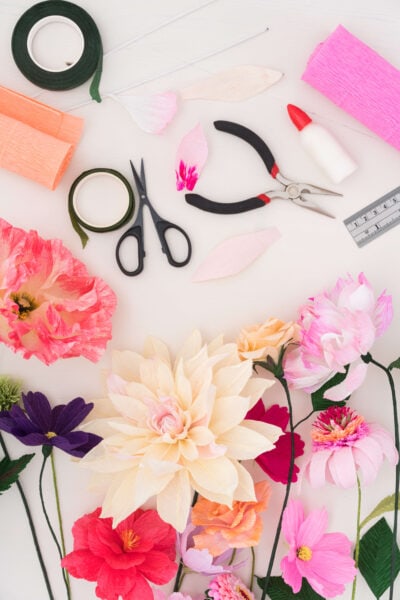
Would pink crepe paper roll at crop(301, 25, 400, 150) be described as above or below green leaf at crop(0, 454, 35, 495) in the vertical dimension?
above

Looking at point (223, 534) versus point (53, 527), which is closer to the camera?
point (223, 534)

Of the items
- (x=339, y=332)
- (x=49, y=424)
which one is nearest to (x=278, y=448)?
(x=339, y=332)

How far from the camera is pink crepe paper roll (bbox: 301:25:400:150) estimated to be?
94 cm

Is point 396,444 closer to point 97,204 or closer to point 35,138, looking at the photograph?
point 97,204

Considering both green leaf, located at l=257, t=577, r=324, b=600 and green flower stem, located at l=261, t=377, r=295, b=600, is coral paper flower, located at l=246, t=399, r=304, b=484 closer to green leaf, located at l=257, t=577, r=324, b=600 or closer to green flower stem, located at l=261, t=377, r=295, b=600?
green flower stem, located at l=261, t=377, r=295, b=600

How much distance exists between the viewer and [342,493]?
0.98 meters

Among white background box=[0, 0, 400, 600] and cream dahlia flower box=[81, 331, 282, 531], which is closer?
cream dahlia flower box=[81, 331, 282, 531]

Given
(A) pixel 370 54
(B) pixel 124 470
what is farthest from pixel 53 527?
(A) pixel 370 54

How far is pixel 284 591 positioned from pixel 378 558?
14 centimetres

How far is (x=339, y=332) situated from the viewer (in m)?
0.85

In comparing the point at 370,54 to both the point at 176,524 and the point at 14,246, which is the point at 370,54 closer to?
the point at 14,246

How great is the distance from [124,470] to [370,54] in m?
0.66

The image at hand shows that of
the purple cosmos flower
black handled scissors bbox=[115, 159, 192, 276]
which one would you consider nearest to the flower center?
the purple cosmos flower

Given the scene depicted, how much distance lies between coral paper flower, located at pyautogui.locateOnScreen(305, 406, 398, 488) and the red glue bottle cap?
40 cm
